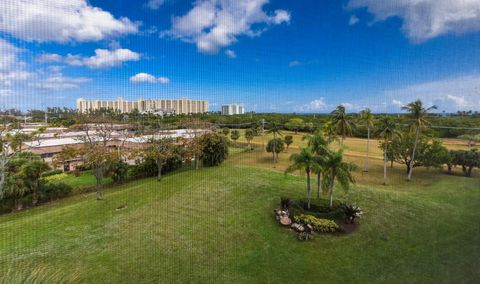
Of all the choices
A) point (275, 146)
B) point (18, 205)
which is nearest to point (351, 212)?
point (275, 146)

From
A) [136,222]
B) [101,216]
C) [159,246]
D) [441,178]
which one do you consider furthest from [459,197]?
[101,216]

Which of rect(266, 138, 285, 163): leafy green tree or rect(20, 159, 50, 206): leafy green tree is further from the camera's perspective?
rect(266, 138, 285, 163): leafy green tree

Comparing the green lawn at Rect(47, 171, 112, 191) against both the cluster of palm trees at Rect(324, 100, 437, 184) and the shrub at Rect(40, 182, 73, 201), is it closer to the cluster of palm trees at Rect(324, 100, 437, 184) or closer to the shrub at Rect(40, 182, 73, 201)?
the shrub at Rect(40, 182, 73, 201)

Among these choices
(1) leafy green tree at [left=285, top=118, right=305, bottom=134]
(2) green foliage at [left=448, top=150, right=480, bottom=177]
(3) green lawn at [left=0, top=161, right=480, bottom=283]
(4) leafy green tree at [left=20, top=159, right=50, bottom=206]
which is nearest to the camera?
(3) green lawn at [left=0, top=161, right=480, bottom=283]

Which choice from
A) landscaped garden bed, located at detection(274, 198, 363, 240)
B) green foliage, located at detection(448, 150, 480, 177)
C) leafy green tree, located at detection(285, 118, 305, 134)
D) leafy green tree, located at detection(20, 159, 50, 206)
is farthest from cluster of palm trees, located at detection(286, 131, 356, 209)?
leafy green tree, located at detection(285, 118, 305, 134)

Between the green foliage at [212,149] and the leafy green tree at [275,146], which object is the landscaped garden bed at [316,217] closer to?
the green foliage at [212,149]
